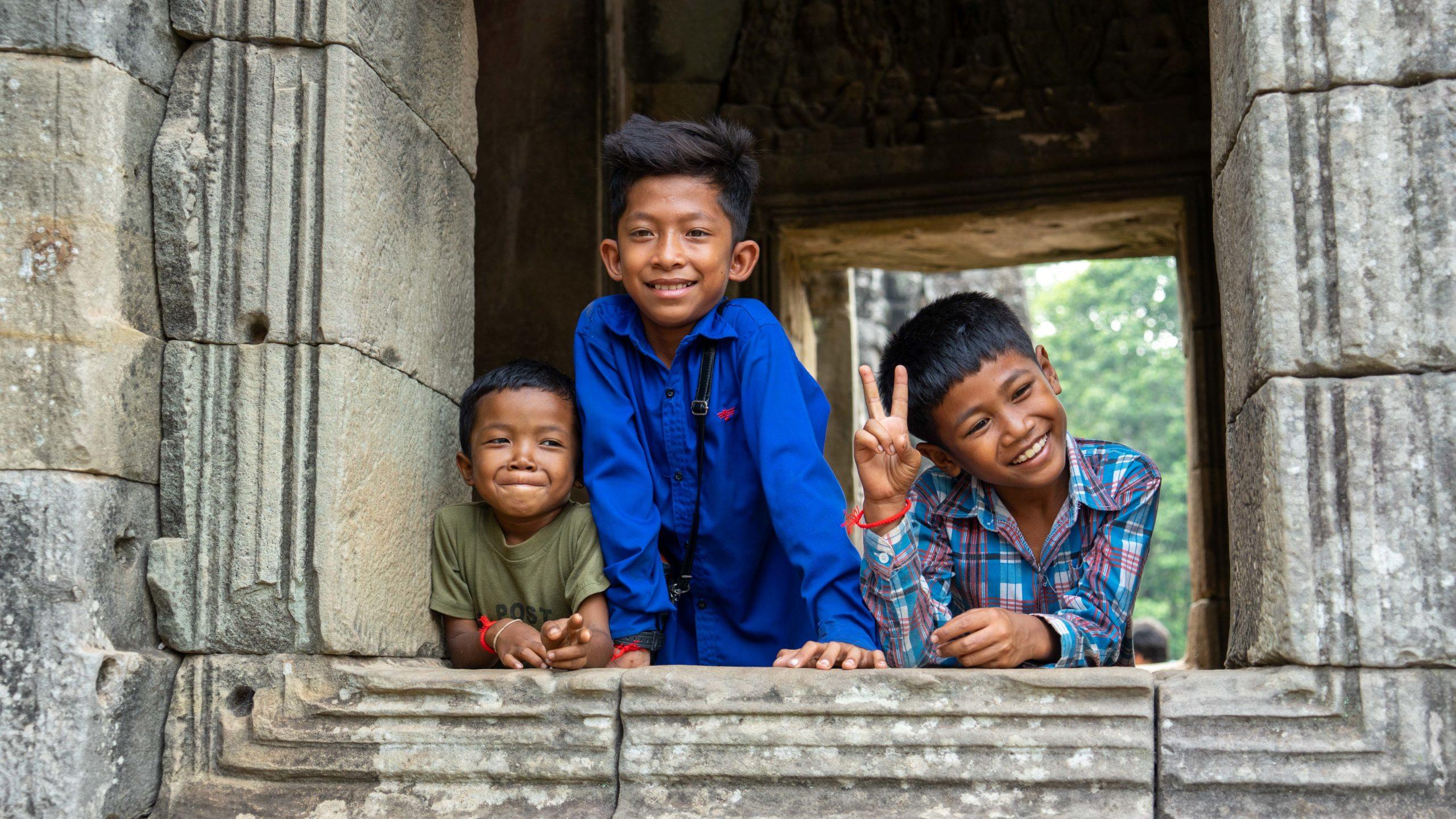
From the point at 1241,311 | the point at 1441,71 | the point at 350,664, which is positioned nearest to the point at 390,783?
the point at 350,664

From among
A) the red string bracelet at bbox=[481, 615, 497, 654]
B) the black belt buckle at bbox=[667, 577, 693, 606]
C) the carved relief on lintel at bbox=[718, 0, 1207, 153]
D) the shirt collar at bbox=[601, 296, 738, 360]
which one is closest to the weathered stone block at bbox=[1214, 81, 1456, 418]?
the shirt collar at bbox=[601, 296, 738, 360]

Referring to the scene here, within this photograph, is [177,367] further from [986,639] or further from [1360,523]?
[1360,523]

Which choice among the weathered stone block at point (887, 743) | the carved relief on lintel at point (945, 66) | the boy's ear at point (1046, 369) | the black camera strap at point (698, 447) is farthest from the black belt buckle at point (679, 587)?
the carved relief on lintel at point (945, 66)

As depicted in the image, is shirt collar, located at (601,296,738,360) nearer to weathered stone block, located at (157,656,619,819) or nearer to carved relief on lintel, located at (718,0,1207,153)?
weathered stone block, located at (157,656,619,819)

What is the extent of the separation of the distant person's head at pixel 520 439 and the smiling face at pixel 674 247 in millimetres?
307

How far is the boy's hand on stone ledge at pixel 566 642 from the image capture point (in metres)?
2.19

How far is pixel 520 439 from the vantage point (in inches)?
103

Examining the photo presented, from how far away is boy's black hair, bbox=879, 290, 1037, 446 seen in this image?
255cm

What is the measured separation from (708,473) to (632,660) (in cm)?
45

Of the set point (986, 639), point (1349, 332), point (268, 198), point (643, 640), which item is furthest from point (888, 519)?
point (268, 198)

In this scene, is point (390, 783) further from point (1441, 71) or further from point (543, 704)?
point (1441, 71)

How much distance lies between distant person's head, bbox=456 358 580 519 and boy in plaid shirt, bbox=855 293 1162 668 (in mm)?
722

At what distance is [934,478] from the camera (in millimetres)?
2717

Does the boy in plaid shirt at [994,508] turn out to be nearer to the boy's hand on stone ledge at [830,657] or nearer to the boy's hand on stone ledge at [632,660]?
the boy's hand on stone ledge at [830,657]
